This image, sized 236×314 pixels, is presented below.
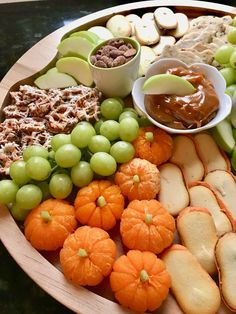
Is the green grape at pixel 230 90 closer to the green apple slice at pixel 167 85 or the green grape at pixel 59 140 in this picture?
the green apple slice at pixel 167 85

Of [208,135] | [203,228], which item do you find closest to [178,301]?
[203,228]

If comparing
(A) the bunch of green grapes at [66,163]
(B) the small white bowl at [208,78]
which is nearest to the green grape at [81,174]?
(A) the bunch of green grapes at [66,163]

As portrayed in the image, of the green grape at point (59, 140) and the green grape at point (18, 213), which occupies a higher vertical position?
the green grape at point (59, 140)

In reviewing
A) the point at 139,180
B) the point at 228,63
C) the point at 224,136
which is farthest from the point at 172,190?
the point at 228,63

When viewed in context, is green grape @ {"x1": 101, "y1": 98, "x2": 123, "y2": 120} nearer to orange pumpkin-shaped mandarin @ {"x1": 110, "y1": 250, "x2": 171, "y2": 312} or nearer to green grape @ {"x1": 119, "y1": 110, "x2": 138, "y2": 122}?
green grape @ {"x1": 119, "y1": 110, "x2": 138, "y2": 122}

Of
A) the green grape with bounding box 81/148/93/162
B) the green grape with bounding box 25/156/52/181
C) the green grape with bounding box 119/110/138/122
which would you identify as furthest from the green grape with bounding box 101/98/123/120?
the green grape with bounding box 25/156/52/181
